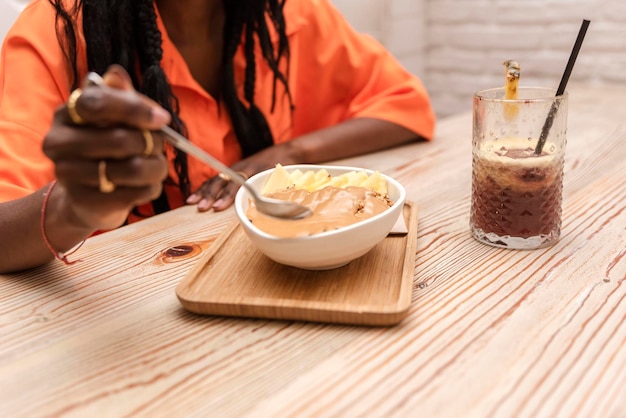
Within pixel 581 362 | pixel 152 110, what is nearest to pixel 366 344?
pixel 581 362

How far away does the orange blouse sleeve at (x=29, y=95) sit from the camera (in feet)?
3.01

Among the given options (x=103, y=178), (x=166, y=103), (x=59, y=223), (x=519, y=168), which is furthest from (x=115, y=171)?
(x=166, y=103)

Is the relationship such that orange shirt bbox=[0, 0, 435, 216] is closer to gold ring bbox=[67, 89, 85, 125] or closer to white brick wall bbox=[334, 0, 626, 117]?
gold ring bbox=[67, 89, 85, 125]

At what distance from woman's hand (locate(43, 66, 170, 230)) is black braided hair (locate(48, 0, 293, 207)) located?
56 cm

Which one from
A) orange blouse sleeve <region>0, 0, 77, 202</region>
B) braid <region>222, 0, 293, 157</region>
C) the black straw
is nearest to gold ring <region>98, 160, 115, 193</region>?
orange blouse sleeve <region>0, 0, 77, 202</region>

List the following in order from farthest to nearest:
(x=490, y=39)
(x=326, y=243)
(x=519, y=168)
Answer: (x=490, y=39) → (x=519, y=168) → (x=326, y=243)

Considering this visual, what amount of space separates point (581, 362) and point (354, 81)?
3.43 feet

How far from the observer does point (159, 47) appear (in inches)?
44.9

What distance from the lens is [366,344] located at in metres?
0.59

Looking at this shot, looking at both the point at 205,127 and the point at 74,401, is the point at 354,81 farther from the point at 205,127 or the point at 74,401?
the point at 74,401

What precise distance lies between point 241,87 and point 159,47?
229mm

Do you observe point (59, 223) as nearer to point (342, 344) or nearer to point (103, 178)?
point (103, 178)

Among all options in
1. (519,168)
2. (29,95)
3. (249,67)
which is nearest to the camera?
(519,168)

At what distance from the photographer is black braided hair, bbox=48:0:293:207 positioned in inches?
42.6
